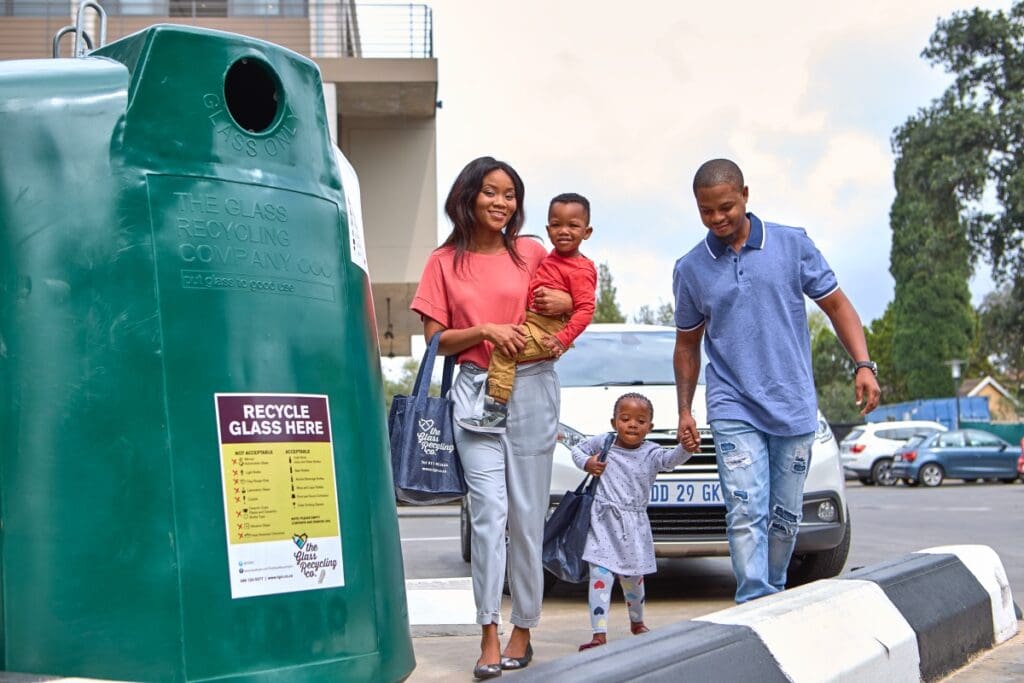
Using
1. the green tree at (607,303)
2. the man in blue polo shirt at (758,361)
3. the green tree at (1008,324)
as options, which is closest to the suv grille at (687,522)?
the man in blue polo shirt at (758,361)

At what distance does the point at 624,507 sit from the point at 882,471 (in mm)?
27345

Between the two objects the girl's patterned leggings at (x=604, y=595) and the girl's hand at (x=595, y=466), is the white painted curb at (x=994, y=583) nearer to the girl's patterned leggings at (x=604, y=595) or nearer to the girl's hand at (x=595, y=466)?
the girl's patterned leggings at (x=604, y=595)

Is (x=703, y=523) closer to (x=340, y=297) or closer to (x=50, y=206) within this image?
(x=340, y=297)

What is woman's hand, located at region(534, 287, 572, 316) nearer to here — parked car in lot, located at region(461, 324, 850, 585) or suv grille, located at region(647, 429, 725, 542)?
parked car in lot, located at region(461, 324, 850, 585)

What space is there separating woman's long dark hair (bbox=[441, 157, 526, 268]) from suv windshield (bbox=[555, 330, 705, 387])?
9.95 feet

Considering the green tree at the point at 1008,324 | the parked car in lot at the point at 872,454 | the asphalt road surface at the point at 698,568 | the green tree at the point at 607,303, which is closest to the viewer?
the asphalt road surface at the point at 698,568

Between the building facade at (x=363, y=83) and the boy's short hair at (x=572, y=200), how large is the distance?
1414 centimetres

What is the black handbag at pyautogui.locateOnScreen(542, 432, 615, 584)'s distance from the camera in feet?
17.4

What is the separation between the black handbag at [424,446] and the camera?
4.23 metres

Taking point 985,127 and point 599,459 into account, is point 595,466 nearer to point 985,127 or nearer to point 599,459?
point 599,459

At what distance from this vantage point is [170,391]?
2619 millimetres

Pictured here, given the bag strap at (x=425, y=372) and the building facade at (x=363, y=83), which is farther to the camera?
the building facade at (x=363, y=83)

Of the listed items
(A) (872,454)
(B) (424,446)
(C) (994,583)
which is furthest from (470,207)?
(A) (872,454)

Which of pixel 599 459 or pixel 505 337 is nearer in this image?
pixel 505 337
